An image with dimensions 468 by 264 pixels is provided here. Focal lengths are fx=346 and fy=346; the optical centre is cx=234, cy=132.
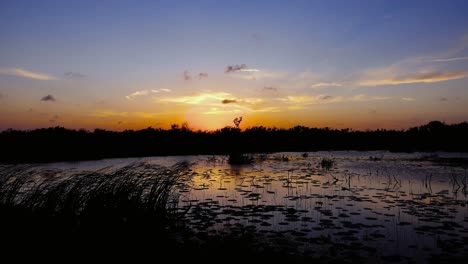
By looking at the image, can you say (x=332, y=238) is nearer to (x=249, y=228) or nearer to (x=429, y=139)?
(x=249, y=228)

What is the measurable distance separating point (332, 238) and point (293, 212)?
2980 millimetres

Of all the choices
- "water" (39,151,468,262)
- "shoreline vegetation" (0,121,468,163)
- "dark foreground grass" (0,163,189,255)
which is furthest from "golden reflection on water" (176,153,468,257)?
"shoreline vegetation" (0,121,468,163)

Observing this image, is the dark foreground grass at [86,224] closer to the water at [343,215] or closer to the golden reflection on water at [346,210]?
the water at [343,215]

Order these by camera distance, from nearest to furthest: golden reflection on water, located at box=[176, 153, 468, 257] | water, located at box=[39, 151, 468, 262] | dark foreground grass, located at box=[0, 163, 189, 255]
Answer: dark foreground grass, located at box=[0, 163, 189, 255] < water, located at box=[39, 151, 468, 262] < golden reflection on water, located at box=[176, 153, 468, 257]

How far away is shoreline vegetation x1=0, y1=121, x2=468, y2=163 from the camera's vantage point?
45906 mm

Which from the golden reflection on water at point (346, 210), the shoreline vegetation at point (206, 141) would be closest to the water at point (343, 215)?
the golden reflection on water at point (346, 210)

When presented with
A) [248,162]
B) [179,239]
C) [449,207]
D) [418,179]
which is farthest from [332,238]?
[248,162]

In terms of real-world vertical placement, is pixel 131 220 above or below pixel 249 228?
above

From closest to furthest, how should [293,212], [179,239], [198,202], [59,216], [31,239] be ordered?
[31,239], [59,216], [179,239], [293,212], [198,202]

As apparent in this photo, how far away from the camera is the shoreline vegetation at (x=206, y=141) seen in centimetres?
4591

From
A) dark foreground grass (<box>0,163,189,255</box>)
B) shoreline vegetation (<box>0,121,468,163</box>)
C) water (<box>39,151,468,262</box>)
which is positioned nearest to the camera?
dark foreground grass (<box>0,163,189,255</box>)

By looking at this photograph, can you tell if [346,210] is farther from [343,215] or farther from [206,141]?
[206,141]

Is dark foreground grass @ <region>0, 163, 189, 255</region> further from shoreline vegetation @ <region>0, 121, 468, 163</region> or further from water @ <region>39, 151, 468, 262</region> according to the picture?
shoreline vegetation @ <region>0, 121, 468, 163</region>

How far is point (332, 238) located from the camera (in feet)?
29.3
